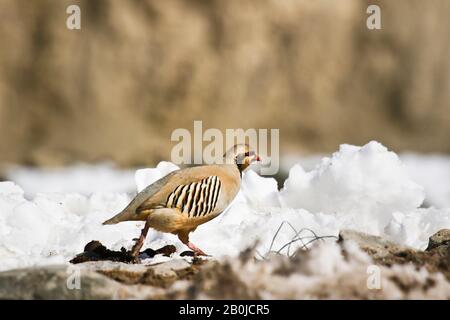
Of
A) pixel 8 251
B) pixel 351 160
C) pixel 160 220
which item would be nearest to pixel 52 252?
pixel 8 251

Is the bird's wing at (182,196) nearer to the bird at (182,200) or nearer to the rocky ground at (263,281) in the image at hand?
the bird at (182,200)

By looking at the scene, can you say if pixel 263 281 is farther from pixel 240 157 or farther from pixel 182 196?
pixel 240 157

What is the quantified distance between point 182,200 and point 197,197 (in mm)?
99

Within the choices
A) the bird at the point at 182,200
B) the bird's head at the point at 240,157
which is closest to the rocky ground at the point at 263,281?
the bird at the point at 182,200

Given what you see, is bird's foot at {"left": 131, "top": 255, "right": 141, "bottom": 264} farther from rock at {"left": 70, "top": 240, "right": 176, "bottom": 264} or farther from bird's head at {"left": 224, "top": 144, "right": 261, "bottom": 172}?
bird's head at {"left": 224, "top": 144, "right": 261, "bottom": 172}

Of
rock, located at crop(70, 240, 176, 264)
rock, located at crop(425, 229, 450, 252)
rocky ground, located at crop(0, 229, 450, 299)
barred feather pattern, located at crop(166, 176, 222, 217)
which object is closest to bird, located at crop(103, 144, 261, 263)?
barred feather pattern, located at crop(166, 176, 222, 217)

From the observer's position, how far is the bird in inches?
242

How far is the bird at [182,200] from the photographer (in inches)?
242

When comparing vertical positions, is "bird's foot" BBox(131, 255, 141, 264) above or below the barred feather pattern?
below

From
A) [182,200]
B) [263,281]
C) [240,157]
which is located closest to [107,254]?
[182,200]

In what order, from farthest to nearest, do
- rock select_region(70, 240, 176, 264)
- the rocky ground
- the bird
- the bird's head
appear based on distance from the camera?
the bird's head < rock select_region(70, 240, 176, 264) < the bird < the rocky ground

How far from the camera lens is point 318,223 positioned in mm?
7254
